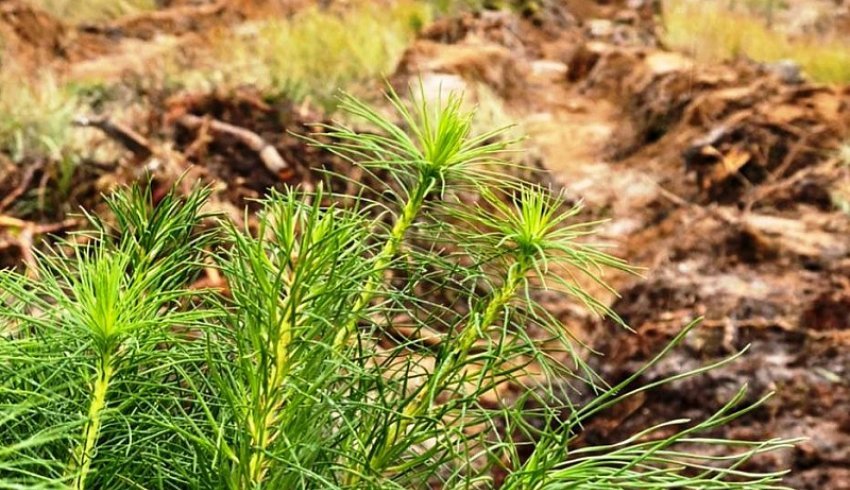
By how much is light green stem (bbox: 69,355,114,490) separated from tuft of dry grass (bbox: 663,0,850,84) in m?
5.57

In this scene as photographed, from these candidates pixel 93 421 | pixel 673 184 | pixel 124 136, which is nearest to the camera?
→ pixel 93 421

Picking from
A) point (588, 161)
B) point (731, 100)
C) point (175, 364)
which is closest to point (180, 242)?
point (175, 364)

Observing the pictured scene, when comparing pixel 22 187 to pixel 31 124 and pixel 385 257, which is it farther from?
pixel 385 257

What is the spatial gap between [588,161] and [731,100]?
0.83 meters

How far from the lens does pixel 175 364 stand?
60 cm

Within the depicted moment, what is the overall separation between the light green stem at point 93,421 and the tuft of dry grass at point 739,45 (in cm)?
557

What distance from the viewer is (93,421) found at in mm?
547

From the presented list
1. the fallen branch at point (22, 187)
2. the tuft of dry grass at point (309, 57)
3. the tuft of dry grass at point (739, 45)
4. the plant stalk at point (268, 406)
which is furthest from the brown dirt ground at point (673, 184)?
the plant stalk at point (268, 406)

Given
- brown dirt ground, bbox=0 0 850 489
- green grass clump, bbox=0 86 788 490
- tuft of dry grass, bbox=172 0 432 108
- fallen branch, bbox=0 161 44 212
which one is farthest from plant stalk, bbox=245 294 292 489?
tuft of dry grass, bbox=172 0 432 108

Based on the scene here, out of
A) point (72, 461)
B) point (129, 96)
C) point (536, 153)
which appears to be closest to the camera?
point (72, 461)

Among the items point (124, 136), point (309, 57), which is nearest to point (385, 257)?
point (124, 136)

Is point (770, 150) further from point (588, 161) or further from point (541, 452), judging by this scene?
point (541, 452)

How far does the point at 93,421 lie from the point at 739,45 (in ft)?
22.4

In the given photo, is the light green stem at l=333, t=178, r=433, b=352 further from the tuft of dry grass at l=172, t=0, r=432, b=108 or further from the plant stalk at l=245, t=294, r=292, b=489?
the tuft of dry grass at l=172, t=0, r=432, b=108
